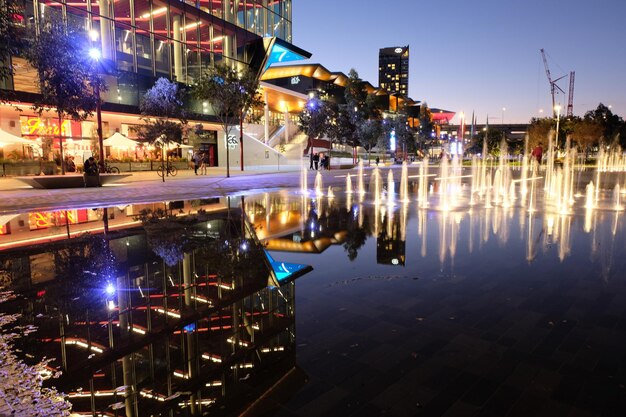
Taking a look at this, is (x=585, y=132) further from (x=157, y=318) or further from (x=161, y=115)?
(x=157, y=318)

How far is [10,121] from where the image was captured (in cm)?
2911

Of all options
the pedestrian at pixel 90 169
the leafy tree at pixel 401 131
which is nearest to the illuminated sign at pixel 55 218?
the pedestrian at pixel 90 169

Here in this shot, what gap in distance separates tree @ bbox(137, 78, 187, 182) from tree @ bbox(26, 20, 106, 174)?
8.33 meters

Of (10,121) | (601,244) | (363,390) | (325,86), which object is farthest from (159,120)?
(325,86)

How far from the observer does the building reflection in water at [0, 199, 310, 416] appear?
3104mm

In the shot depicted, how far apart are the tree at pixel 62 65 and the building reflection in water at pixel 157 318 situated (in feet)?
49.2

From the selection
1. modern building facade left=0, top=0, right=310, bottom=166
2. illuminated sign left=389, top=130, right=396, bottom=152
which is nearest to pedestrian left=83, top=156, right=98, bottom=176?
modern building facade left=0, top=0, right=310, bottom=166

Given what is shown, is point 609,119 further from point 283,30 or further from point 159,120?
point 159,120

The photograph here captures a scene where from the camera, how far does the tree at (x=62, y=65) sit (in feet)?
65.8

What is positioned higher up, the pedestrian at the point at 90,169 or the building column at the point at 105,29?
the building column at the point at 105,29

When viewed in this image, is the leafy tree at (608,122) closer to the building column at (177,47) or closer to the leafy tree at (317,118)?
the leafy tree at (317,118)

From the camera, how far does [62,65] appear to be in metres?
20.4

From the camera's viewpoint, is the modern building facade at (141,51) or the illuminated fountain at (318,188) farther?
the modern building facade at (141,51)

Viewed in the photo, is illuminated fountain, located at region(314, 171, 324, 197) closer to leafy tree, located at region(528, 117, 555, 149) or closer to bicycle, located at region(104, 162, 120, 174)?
bicycle, located at region(104, 162, 120, 174)
